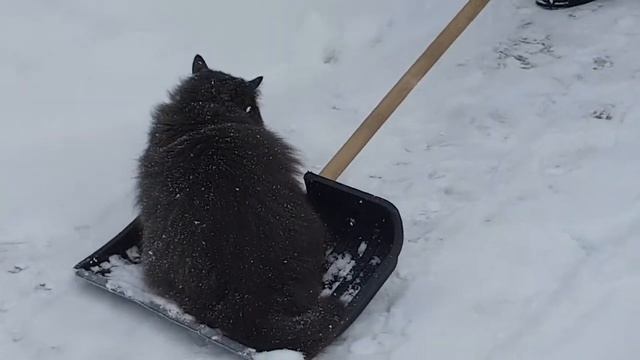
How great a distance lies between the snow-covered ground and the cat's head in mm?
625

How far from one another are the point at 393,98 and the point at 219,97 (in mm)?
837

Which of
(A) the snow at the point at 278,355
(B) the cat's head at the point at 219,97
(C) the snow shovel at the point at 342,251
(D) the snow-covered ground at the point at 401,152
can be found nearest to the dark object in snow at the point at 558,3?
(D) the snow-covered ground at the point at 401,152

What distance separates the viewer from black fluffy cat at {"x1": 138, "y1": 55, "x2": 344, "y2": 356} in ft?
8.81

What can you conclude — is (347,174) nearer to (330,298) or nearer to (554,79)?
(330,298)

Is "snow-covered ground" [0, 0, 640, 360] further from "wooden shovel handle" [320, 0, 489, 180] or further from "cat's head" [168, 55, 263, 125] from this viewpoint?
"cat's head" [168, 55, 263, 125]

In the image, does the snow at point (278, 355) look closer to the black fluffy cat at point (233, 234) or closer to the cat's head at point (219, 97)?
the black fluffy cat at point (233, 234)

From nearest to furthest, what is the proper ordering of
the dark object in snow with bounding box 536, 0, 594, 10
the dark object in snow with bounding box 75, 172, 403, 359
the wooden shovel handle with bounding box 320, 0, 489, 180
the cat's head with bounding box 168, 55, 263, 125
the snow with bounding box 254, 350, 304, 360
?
the snow with bounding box 254, 350, 304, 360 → the dark object in snow with bounding box 75, 172, 403, 359 → the cat's head with bounding box 168, 55, 263, 125 → the wooden shovel handle with bounding box 320, 0, 489, 180 → the dark object in snow with bounding box 536, 0, 594, 10

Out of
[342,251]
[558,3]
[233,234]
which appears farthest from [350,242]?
[558,3]

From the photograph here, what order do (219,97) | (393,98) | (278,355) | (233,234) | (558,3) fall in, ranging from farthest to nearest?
(558,3)
(393,98)
(219,97)
(233,234)
(278,355)

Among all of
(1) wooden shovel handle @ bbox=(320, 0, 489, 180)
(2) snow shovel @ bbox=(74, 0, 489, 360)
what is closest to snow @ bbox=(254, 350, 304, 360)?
(2) snow shovel @ bbox=(74, 0, 489, 360)

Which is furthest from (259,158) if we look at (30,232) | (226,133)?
(30,232)

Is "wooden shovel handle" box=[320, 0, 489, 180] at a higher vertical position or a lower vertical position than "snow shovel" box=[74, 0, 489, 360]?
higher

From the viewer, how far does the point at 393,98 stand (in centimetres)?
363

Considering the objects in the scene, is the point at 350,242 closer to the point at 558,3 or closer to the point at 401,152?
the point at 401,152
